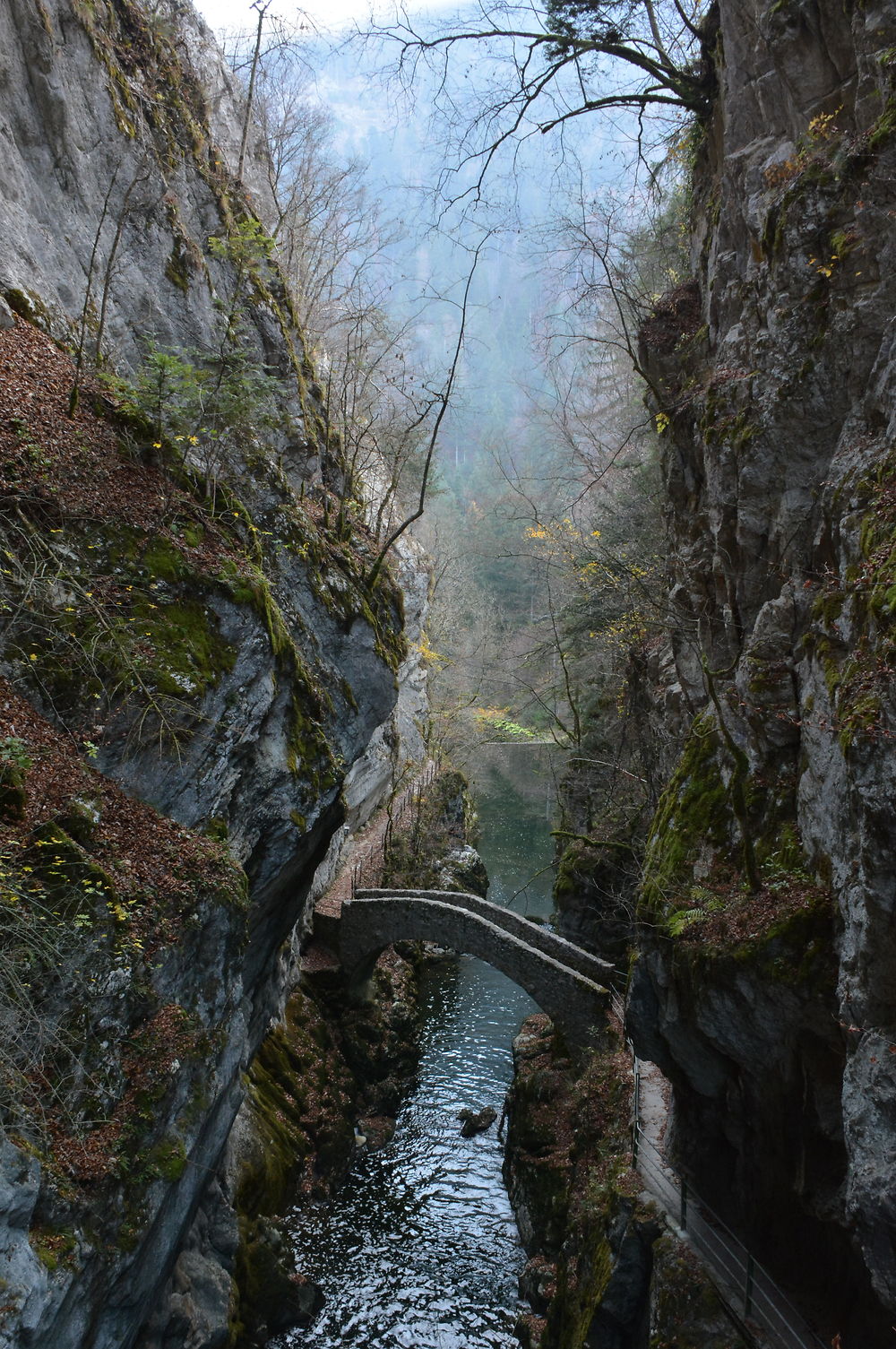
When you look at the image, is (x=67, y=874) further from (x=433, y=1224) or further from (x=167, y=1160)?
(x=433, y=1224)

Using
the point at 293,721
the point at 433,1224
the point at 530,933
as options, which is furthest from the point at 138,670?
the point at 530,933

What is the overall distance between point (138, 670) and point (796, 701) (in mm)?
6297

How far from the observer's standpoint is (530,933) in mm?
14828

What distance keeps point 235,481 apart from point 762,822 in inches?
305

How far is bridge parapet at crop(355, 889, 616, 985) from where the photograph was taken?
1388cm

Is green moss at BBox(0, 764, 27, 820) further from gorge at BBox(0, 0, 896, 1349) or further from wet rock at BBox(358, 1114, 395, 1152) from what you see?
wet rock at BBox(358, 1114, 395, 1152)

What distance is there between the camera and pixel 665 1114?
32.5 ft

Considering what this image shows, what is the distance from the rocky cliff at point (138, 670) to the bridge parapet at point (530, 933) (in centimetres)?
446

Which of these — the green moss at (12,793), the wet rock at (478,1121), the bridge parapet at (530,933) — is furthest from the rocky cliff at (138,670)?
the wet rock at (478,1121)

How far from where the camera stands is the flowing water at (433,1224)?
386 inches

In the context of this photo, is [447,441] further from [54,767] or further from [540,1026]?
[54,767]

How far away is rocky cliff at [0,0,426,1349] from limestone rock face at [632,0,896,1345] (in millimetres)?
4704

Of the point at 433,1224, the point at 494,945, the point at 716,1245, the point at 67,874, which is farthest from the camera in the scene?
the point at 494,945

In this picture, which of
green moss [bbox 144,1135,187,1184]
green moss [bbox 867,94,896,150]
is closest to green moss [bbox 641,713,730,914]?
green moss [bbox 144,1135,187,1184]
